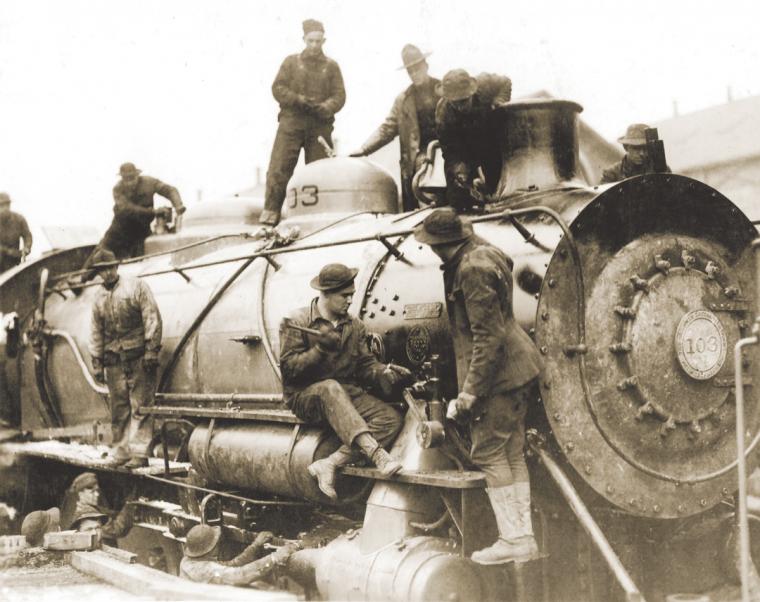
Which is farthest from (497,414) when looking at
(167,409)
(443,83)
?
(167,409)

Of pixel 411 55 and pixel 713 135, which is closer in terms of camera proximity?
pixel 411 55

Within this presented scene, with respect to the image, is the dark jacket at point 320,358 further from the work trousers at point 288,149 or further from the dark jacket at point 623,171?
the work trousers at point 288,149

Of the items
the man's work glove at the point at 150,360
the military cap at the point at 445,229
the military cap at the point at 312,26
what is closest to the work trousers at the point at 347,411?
the military cap at the point at 445,229

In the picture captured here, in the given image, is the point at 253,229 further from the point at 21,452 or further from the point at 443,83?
the point at 443,83

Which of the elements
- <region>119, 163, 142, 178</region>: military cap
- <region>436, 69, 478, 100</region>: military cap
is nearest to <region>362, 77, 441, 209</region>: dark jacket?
<region>436, 69, 478, 100</region>: military cap

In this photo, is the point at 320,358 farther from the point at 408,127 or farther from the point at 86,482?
the point at 86,482

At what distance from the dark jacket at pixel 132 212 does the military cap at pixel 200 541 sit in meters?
4.60

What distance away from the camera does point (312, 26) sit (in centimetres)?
974

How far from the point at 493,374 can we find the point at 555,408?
0.45 metres

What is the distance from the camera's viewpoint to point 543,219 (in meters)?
5.64

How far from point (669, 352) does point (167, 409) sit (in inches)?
153

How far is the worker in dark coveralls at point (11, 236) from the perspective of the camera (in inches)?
468

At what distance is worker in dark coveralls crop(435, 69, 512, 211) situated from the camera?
621cm

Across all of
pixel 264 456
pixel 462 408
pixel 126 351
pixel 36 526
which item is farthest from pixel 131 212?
pixel 462 408
